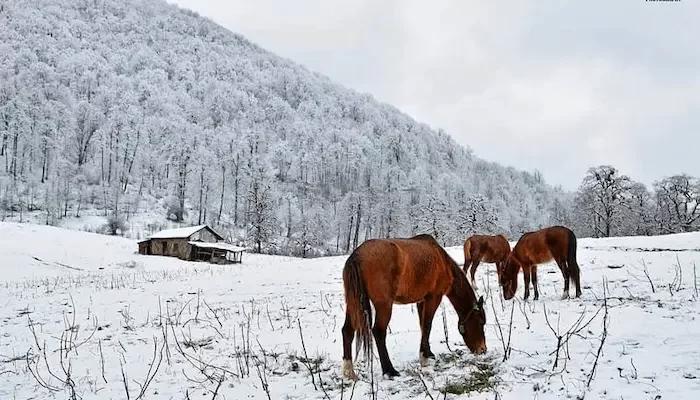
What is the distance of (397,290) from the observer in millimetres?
5191

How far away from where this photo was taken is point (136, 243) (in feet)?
189

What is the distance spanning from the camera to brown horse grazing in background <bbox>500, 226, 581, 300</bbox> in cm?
971

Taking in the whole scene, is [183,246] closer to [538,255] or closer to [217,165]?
[538,255]

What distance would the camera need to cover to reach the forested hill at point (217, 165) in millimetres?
78062

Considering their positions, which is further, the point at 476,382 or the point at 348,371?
the point at 348,371

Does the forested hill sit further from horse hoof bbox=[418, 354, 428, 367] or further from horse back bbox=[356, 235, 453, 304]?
horse hoof bbox=[418, 354, 428, 367]

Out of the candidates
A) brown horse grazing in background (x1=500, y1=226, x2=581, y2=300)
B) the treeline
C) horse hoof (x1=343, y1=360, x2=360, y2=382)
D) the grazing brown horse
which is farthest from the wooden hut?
horse hoof (x1=343, y1=360, x2=360, y2=382)

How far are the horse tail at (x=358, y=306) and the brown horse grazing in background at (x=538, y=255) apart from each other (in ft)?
19.2

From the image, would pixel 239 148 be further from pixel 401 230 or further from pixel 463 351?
pixel 463 351

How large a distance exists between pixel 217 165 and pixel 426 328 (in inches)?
4519

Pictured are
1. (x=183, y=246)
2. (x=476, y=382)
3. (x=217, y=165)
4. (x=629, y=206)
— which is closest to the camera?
(x=476, y=382)

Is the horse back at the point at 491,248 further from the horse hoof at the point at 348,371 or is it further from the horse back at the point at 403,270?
the horse hoof at the point at 348,371

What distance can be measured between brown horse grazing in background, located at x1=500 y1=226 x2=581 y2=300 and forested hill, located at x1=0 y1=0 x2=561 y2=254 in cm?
5236

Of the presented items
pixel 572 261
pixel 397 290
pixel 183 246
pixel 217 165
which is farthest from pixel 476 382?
pixel 217 165
